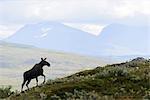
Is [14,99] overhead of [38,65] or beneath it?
beneath

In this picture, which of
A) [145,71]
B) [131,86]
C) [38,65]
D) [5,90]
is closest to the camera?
[131,86]

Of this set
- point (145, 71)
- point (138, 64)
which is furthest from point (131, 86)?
point (138, 64)

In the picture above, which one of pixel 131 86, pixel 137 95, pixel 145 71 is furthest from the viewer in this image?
pixel 145 71

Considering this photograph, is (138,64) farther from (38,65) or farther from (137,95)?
(137,95)

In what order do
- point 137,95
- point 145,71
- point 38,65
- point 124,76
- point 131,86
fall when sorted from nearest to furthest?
point 137,95
point 131,86
point 124,76
point 145,71
point 38,65

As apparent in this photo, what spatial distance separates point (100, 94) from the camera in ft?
69.7

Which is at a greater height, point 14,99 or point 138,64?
point 138,64

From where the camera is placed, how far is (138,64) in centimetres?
3092

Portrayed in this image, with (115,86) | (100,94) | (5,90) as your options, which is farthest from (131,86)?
(5,90)

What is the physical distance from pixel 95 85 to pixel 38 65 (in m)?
7.28

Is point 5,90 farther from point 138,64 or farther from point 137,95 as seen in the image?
point 137,95

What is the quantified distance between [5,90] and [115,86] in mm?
12608

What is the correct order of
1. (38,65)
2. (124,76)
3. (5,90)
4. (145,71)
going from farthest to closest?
1. (5,90)
2. (38,65)
3. (145,71)
4. (124,76)

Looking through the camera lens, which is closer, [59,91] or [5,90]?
[59,91]
